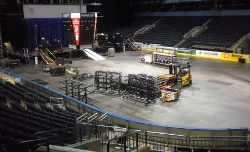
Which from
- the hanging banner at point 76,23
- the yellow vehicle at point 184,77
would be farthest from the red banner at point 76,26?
the yellow vehicle at point 184,77

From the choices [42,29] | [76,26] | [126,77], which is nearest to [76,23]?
[76,26]

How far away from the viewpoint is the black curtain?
103ft

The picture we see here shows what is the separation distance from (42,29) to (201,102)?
2409 centimetres

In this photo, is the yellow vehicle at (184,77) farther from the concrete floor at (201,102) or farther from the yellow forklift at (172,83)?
A: the concrete floor at (201,102)

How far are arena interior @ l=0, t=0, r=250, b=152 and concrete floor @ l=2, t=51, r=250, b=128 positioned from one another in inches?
2.2

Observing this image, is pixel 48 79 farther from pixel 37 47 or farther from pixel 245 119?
pixel 245 119

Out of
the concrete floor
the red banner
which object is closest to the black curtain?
the red banner

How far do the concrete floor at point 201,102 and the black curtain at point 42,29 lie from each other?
9135 millimetres

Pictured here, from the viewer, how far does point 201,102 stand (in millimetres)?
14570

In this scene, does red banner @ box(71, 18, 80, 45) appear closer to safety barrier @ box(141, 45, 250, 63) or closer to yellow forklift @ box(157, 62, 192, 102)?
safety barrier @ box(141, 45, 250, 63)

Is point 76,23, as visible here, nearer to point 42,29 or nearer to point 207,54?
point 42,29

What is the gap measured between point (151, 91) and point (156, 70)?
321 inches

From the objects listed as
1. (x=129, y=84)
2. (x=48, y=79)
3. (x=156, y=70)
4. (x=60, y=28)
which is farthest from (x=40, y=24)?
(x=129, y=84)

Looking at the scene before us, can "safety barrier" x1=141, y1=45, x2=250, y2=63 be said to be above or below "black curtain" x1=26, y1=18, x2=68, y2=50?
below
